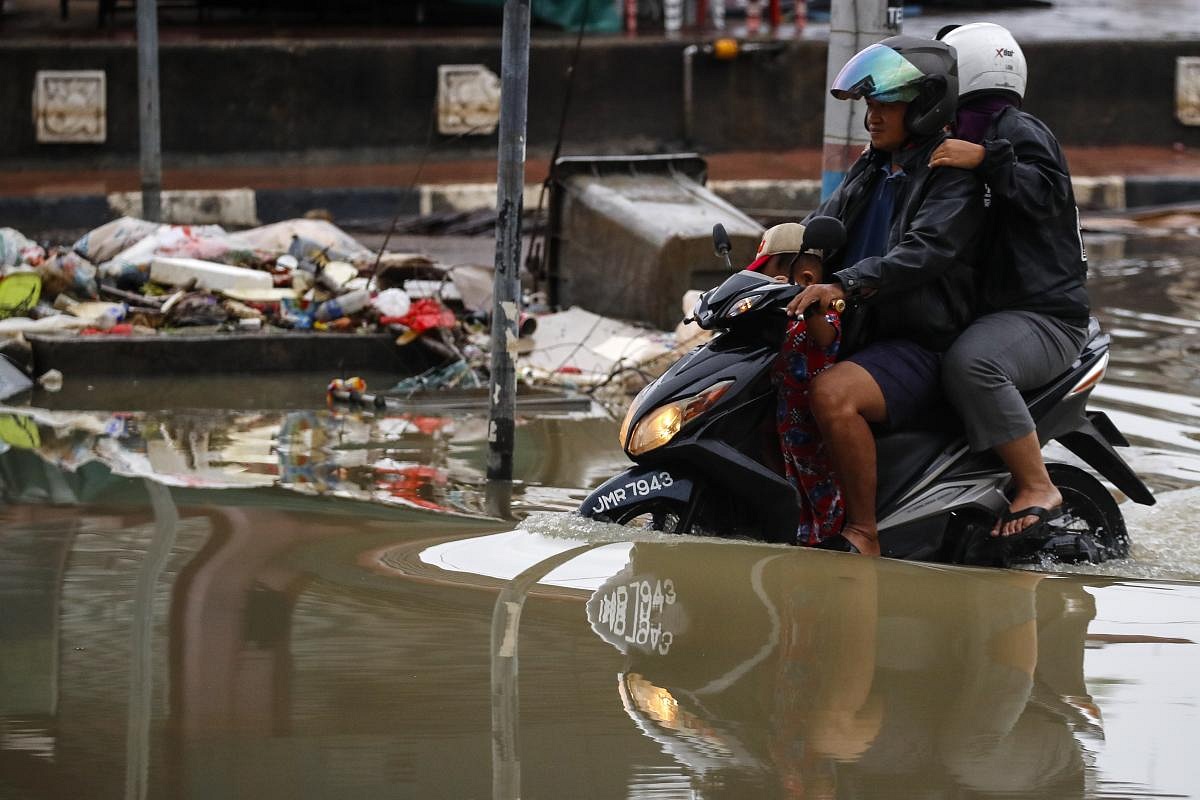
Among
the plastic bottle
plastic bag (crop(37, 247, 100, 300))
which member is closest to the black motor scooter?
the plastic bottle

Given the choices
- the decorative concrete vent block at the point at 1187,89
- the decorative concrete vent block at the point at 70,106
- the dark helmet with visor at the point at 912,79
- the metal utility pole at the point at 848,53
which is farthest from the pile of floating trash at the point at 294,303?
the decorative concrete vent block at the point at 1187,89

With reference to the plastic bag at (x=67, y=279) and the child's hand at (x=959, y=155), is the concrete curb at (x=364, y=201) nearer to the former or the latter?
the plastic bag at (x=67, y=279)

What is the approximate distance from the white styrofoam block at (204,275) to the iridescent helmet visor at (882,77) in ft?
16.3

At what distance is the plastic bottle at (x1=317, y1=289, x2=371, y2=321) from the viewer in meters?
8.35

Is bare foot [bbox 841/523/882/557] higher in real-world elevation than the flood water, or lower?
higher

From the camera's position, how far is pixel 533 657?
372 centimetres

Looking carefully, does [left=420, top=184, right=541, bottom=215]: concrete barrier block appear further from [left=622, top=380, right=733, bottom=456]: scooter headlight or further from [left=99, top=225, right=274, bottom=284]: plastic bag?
[left=622, top=380, right=733, bottom=456]: scooter headlight

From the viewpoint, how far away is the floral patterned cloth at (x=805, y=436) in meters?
4.50

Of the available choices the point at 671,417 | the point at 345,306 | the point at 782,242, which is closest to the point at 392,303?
the point at 345,306

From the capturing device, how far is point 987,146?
440 cm

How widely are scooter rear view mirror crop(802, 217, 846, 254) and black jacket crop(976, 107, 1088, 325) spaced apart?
0.45 m

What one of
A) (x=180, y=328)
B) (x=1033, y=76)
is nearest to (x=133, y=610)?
(x=180, y=328)

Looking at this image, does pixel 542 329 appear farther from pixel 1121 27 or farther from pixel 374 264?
pixel 1121 27

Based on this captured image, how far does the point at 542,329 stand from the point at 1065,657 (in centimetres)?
517
